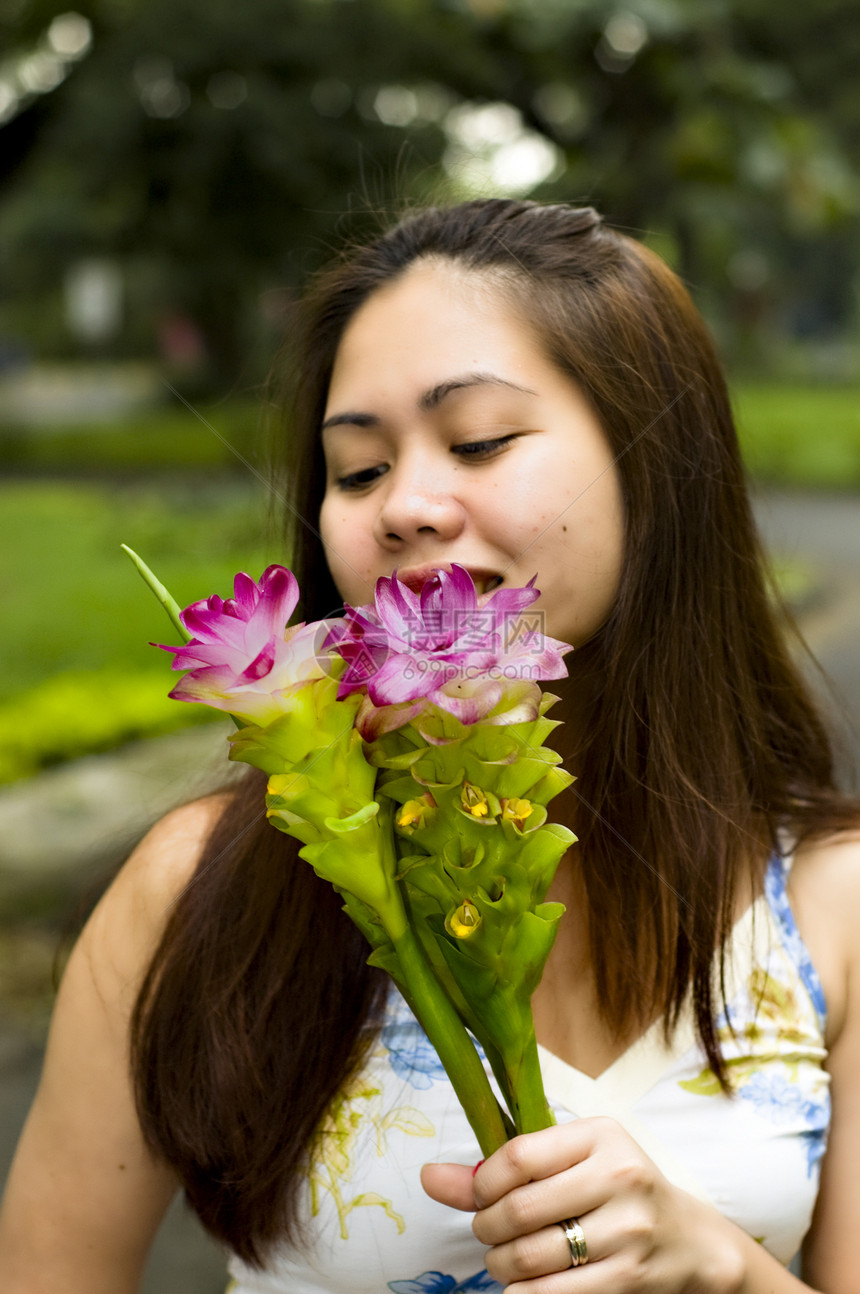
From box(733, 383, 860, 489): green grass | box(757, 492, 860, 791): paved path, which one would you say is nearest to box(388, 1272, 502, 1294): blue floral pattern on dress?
box(757, 492, 860, 791): paved path

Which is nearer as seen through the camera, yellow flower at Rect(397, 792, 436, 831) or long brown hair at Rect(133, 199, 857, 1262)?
yellow flower at Rect(397, 792, 436, 831)

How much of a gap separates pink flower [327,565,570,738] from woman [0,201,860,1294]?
0.48 m

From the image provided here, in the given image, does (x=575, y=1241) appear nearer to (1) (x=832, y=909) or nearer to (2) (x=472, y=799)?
(2) (x=472, y=799)

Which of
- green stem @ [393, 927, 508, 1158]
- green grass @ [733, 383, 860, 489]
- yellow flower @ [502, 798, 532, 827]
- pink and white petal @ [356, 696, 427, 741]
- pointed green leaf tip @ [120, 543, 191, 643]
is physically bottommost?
green stem @ [393, 927, 508, 1158]

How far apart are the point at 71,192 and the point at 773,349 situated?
17.9 metres

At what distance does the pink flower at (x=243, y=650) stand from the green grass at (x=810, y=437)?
1234 cm

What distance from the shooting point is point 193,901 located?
158 cm

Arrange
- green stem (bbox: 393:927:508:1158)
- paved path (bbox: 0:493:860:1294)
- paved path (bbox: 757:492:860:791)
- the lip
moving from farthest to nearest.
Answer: paved path (bbox: 757:492:860:791)
paved path (bbox: 0:493:860:1294)
the lip
green stem (bbox: 393:927:508:1158)

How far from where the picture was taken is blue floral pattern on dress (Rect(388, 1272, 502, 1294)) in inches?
56.1

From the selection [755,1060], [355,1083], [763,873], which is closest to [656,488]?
[763,873]

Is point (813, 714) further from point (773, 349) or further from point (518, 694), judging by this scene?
point (773, 349)

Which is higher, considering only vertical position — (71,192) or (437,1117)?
(71,192)

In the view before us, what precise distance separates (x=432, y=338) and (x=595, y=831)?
2.14ft

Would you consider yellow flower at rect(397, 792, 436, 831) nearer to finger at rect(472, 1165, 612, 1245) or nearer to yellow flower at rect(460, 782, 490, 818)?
yellow flower at rect(460, 782, 490, 818)
